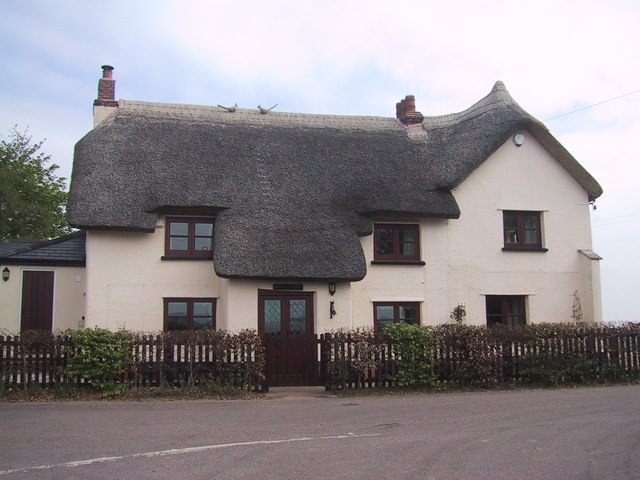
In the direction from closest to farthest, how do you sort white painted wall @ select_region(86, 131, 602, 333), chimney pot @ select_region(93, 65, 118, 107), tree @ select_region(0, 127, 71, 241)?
white painted wall @ select_region(86, 131, 602, 333), chimney pot @ select_region(93, 65, 118, 107), tree @ select_region(0, 127, 71, 241)

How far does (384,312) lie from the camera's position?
18406 mm

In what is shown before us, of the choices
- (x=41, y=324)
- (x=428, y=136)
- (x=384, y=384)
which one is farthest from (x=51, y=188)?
(x=384, y=384)

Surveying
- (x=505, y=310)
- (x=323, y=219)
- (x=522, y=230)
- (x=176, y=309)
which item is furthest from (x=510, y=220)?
(x=176, y=309)

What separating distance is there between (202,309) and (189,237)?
6.60 ft

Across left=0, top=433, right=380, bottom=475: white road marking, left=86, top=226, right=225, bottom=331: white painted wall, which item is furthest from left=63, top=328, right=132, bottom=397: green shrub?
left=0, top=433, right=380, bottom=475: white road marking

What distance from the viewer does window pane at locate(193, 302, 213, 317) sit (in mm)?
17438

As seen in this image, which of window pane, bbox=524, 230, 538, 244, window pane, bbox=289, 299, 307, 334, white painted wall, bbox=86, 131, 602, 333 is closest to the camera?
white painted wall, bbox=86, 131, 602, 333

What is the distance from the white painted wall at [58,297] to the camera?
1859cm

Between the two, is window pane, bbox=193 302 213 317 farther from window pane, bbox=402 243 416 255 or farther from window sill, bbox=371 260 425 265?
window pane, bbox=402 243 416 255

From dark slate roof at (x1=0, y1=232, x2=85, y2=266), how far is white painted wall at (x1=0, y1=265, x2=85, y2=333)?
0.19 meters

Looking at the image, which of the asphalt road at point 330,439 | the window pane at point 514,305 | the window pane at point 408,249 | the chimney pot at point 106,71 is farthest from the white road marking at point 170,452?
the chimney pot at point 106,71

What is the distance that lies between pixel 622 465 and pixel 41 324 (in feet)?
54.0

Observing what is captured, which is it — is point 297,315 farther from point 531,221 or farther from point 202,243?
point 531,221

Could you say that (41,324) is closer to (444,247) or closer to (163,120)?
(163,120)
